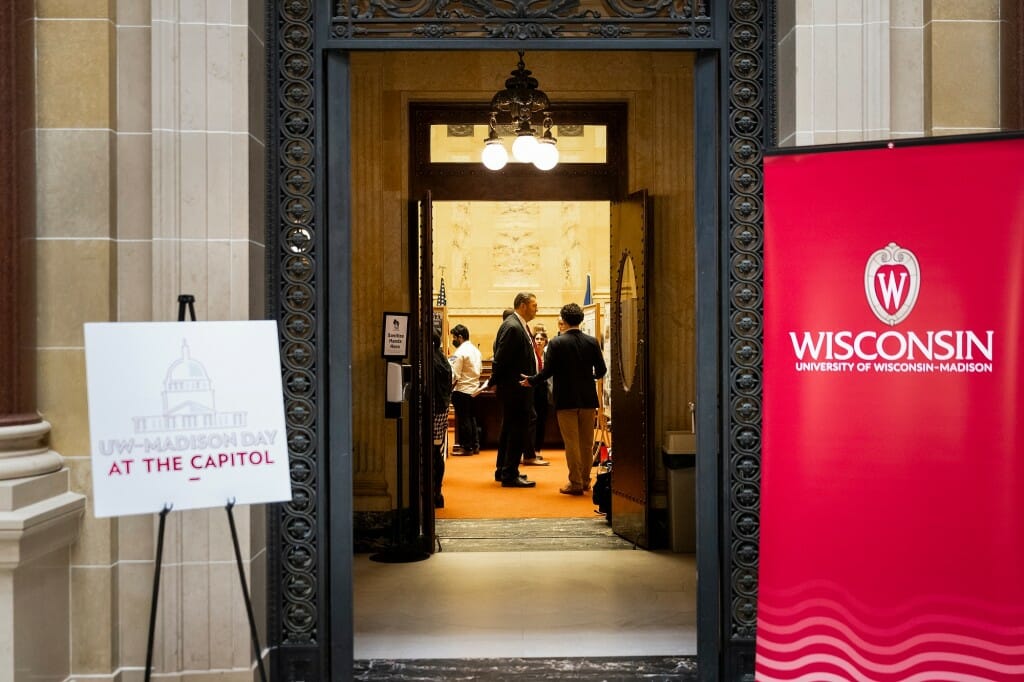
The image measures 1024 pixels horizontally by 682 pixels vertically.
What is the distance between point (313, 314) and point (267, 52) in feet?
3.99

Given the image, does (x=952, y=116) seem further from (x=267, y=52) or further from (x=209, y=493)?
(x=209, y=493)

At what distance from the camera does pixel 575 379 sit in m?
9.39

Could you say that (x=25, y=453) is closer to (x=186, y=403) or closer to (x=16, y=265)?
(x=16, y=265)

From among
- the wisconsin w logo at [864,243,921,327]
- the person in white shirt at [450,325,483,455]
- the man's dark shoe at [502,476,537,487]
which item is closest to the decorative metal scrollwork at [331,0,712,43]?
the wisconsin w logo at [864,243,921,327]

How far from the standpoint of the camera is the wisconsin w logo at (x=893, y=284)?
10.2 feet

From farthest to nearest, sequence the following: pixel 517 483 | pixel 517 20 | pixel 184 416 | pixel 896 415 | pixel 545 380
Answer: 1. pixel 517 483
2. pixel 545 380
3. pixel 517 20
4. pixel 184 416
5. pixel 896 415

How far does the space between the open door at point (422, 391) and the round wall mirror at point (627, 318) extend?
64.1 inches

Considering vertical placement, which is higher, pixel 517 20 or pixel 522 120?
pixel 522 120

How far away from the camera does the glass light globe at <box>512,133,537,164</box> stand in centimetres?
746

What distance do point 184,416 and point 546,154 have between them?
15.8 ft

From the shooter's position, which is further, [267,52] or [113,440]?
[267,52]

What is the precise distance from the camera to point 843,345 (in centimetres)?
317


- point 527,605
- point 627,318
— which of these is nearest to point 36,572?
point 527,605

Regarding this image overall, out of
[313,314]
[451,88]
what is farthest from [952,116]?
[451,88]
